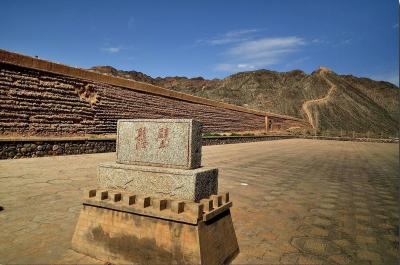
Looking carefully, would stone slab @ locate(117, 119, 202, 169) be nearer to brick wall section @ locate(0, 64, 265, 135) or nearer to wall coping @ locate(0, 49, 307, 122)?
brick wall section @ locate(0, 64, 265, 135)

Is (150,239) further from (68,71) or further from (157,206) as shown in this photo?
(68,71)

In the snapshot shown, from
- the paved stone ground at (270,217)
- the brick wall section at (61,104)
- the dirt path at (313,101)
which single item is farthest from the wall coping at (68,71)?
the dirt path at (313,101)

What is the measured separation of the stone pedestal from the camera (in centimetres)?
277

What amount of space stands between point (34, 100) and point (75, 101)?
1.97 m

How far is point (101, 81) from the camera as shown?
1570cm

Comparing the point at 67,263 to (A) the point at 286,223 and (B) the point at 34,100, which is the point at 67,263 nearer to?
(A) the point at 286,223

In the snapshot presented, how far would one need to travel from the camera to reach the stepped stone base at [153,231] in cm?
272

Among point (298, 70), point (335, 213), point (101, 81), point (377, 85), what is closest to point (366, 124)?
point (377, 85)

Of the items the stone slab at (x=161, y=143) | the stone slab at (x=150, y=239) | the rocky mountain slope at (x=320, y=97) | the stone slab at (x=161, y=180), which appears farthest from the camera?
the rocky mountain slope at (x=320, y=97)

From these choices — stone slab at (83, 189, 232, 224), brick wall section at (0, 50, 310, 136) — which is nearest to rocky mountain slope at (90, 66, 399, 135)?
brick wall section at (0, 50, 310, 136)

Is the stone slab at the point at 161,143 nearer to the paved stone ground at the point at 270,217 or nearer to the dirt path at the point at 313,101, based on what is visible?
the paved stone ground at the point at 270,217

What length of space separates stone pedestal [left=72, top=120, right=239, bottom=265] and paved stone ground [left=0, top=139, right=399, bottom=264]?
0.34 metres

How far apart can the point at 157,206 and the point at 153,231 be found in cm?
23

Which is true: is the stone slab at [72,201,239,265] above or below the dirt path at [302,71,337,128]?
below
